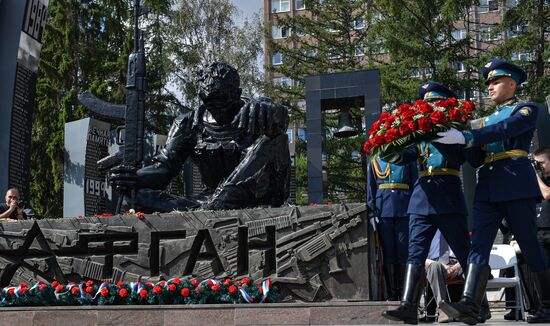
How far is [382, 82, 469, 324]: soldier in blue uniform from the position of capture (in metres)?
5.24

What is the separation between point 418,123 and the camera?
5023mm

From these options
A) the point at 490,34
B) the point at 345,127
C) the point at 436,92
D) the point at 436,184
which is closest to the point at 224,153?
the point at 436,92

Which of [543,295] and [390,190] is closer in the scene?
[543,295]

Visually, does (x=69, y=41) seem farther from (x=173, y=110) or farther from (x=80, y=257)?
(x=80, y=257)

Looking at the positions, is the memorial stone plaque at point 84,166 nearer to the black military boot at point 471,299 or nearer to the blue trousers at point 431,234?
the blue trousers at point 431,234

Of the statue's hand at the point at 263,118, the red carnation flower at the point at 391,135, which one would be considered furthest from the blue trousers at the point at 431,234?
the statue's hand at the point at 263,118

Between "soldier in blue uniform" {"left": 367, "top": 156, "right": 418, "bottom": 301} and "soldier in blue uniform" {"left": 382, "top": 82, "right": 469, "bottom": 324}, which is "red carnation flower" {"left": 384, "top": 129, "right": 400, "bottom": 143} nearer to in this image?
"soldier in blue uniform" {"left": 382, "top": 82, "right": 469, "bottom": 324}

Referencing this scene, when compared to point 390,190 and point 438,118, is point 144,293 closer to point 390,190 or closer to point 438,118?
point 390,190

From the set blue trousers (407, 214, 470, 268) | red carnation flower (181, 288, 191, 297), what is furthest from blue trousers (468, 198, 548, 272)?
red carnation flower (181, 288, 191, 297)

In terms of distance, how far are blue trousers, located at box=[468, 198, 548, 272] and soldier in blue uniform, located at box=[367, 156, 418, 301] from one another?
74.3 inches

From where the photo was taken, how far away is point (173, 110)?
29.8 m

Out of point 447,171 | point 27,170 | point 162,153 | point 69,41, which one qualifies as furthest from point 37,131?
point 447,171

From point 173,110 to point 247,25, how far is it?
15.4 feet

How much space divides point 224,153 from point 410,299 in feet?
11.0
